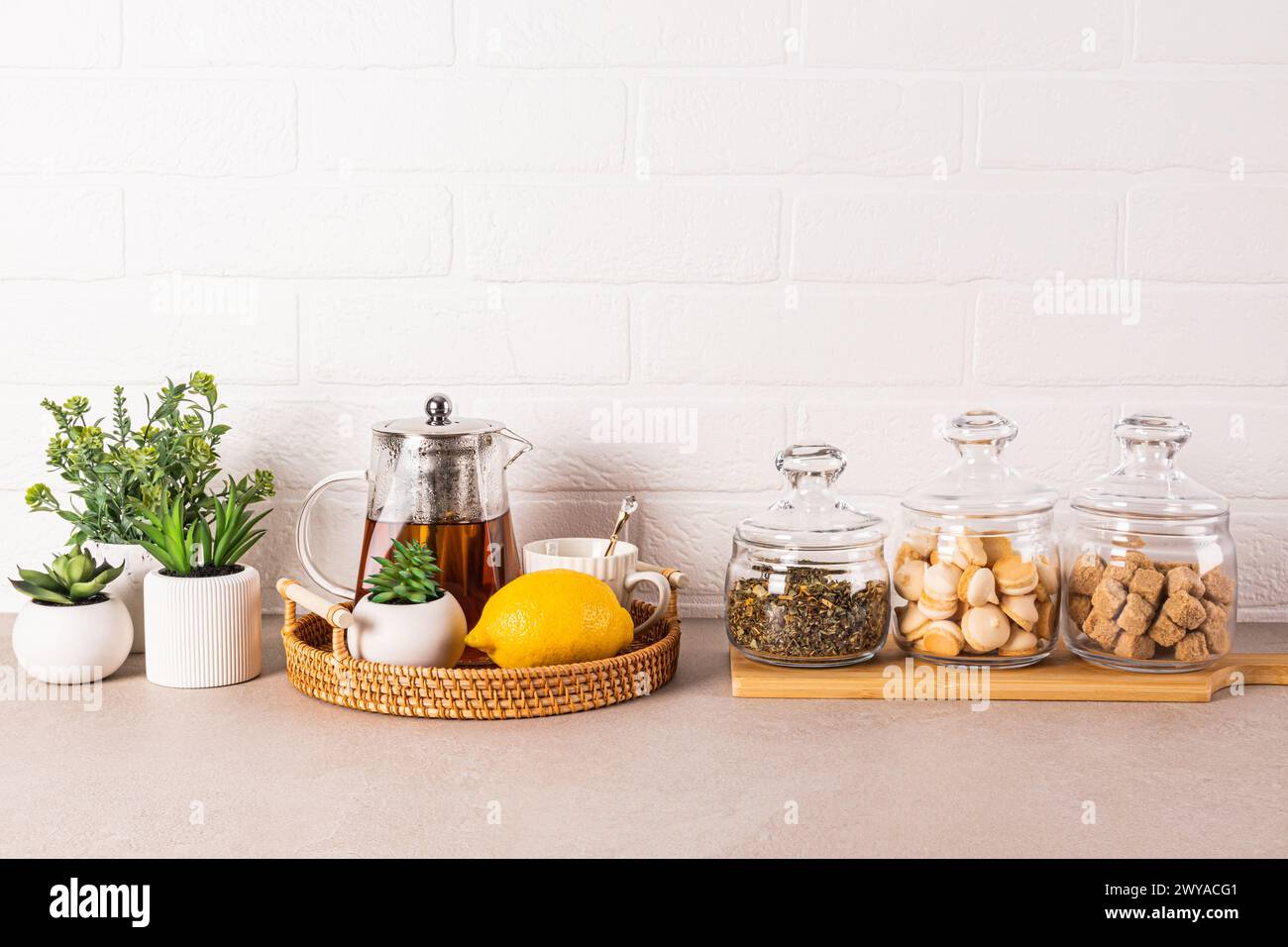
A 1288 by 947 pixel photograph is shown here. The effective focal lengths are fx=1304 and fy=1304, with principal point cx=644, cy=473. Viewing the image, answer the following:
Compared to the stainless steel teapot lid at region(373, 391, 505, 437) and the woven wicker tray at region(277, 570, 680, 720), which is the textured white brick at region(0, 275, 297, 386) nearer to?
the stainless steel teapot lid at region(373, 391, 505, 437)

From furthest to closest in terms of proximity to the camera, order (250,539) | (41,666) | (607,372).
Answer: (607,372)
(250,539)
(41,666)

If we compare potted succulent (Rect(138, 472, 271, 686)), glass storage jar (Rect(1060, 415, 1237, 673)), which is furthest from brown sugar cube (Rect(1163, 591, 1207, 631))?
potted succulent (Rect(138, 472, 271, 686))

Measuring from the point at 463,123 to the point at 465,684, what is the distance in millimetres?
603

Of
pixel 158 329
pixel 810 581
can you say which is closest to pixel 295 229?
pixel 158 329

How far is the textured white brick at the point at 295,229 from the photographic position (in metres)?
1.35

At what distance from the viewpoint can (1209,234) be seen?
1330 millimetres

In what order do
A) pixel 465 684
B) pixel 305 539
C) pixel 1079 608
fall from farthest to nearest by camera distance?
pixel 305 539
pixel 1079 608
pixel 465 684

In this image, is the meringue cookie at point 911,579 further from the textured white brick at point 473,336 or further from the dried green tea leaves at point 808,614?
the textured white brick at point 473,336

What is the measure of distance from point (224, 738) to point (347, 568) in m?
0.40

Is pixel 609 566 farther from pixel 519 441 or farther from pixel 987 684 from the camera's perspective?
pixel 987 684

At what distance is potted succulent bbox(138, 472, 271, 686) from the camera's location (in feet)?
3.76

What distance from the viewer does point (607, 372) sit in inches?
53.7

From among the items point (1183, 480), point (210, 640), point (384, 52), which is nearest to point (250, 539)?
point (210, 640)
